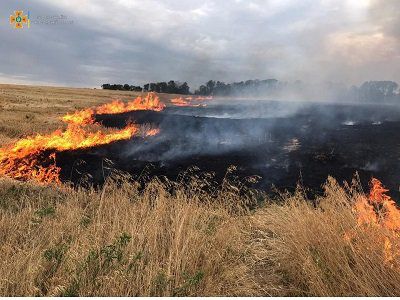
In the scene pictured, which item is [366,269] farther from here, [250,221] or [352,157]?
[352,157]

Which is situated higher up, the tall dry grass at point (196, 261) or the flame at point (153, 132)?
the tall dry grass at point (196, 261)

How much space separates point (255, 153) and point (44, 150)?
13.2 meters

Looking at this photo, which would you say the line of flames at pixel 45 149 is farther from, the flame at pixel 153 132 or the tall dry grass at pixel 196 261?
the tall dry grass at pixel 196 261

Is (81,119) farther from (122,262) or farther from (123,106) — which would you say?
(122,262)

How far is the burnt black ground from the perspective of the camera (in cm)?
1834

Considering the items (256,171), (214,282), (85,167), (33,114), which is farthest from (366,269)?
(33,114)

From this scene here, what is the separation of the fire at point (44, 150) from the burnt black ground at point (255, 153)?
3.04ft

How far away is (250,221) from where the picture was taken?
8.78 metres

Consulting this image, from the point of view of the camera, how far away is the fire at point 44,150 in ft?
59.1

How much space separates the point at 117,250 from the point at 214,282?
4.83ft

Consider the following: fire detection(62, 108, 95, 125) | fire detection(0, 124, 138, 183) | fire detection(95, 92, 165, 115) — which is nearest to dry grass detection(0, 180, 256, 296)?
fire detection(0, 124, 138, 183)

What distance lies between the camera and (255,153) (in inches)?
885

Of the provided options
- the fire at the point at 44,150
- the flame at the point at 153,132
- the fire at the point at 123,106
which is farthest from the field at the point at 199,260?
the fire at the point at 123,106

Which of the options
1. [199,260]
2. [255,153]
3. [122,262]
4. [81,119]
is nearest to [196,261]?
[199,260]
